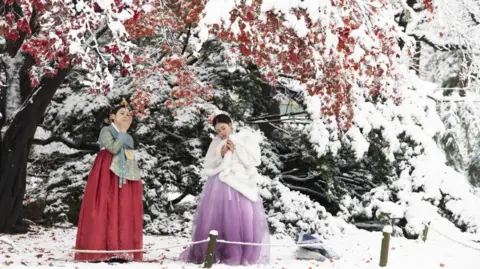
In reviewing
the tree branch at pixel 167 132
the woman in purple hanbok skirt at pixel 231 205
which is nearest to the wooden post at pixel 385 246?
the woman in purple hanbok skirt at pixel 231 205

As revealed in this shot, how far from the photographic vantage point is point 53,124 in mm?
10891

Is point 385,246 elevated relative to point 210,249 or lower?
elevated

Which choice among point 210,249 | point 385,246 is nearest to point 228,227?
point 210,249

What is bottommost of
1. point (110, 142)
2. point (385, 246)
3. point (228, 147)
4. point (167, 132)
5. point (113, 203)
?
point (385, 246)

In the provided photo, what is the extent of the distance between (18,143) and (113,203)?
2.71m

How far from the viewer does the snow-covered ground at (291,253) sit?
6.61m

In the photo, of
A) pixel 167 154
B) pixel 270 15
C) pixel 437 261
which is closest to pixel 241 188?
pixel 270 15

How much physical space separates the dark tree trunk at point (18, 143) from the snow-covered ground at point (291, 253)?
1.86 ft

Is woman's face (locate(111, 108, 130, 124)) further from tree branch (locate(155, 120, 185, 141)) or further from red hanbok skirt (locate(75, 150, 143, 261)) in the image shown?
tree branch (locate(155, 120, 185, 141))

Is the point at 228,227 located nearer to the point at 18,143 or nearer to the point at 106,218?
the point at 106,218

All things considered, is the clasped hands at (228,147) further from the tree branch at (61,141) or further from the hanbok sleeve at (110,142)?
the tree branch at (61,141)

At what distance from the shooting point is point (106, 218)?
262 inches

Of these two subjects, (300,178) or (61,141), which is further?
(300,178)

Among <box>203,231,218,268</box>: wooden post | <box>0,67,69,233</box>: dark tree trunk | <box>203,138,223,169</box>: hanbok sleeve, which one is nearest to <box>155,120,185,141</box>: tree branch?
<box>0,67,69,233</box>: dark tree trunk
